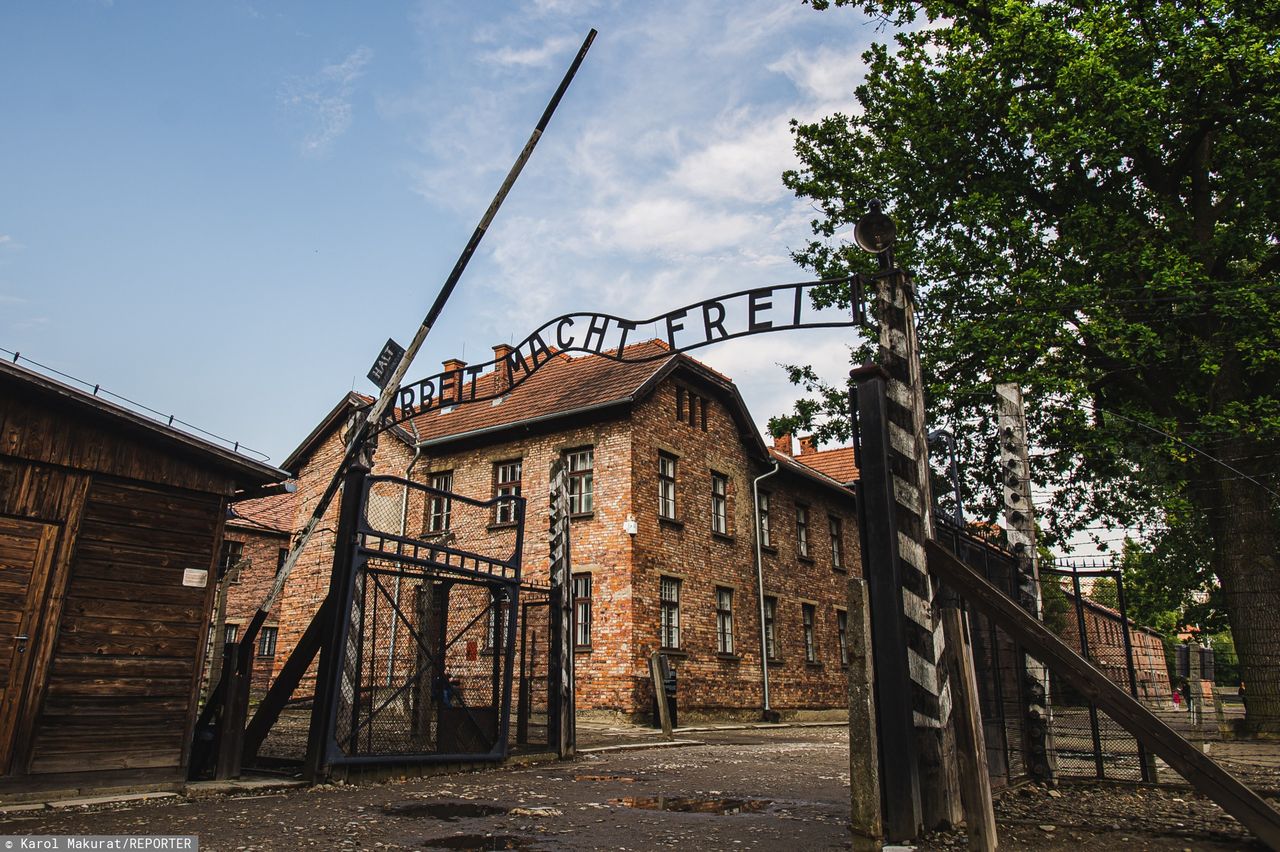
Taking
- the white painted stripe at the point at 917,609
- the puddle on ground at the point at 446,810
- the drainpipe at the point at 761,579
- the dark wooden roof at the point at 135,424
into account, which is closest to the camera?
the white painted stripe at the point at 917,609

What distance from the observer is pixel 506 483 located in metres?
21.5

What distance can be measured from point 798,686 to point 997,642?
16.5 meters

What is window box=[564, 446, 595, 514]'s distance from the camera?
19859 mm

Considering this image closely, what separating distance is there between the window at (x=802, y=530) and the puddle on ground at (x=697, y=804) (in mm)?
18261

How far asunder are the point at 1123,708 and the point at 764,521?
19387mm

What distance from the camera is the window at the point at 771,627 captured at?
22.6m

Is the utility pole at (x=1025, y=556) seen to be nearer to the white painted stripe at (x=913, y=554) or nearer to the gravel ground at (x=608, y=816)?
the gravel ground at (x=608, y=816)

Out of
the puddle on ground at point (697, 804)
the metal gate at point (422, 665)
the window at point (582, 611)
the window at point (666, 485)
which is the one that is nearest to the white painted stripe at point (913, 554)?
the puddle on ground at point (697, 804)

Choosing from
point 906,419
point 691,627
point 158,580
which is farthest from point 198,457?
point 691,627

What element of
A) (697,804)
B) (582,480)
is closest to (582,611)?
(582,480)

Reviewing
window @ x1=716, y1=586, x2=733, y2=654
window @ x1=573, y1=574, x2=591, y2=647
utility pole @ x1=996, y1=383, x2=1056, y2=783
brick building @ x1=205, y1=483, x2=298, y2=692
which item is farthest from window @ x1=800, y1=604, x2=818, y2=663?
utility pole @ x1=996, y1=383, x2=1056, y2=783

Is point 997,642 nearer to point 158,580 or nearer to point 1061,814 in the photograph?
point 1061,814

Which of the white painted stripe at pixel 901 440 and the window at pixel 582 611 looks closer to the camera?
the white painted stripe at pixel 901 440

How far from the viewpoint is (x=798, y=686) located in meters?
23.4
